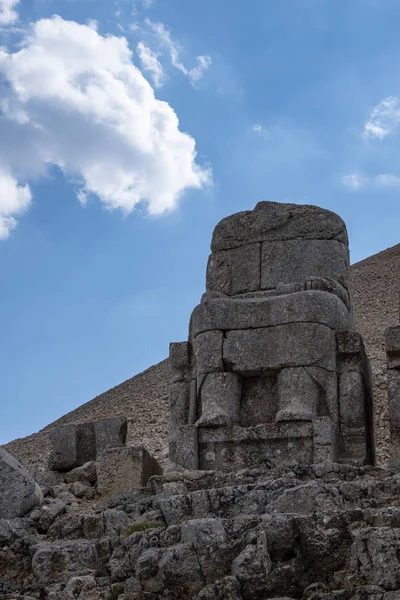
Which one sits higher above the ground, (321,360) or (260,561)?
(321,360)

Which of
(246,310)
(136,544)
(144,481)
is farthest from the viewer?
(246,310)

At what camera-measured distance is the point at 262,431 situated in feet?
39.7

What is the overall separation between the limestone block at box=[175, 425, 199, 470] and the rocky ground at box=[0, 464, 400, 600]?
1.08m

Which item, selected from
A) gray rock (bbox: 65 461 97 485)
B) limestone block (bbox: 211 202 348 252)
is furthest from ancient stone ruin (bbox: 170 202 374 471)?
gray rock (bbox: 65 461 97 485)

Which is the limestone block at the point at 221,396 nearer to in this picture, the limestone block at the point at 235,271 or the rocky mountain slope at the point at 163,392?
the limestone block at the point at 235,271

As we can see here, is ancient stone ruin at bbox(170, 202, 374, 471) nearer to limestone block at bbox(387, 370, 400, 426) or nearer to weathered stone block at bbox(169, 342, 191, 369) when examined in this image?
weathered stone block at bbox(169, 342, 191, 369)

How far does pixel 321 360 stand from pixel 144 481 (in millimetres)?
2442

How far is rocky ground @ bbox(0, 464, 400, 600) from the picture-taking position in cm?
779

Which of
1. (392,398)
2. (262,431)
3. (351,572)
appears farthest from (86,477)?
(351,572)

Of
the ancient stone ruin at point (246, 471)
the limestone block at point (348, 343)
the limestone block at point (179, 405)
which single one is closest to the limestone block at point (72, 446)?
the ancient stone ruin at point (246, 471)

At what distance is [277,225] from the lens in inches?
578

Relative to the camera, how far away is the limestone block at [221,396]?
12539 mm

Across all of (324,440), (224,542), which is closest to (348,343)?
(324,440)

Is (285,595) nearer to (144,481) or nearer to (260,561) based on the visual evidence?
(260,561)
